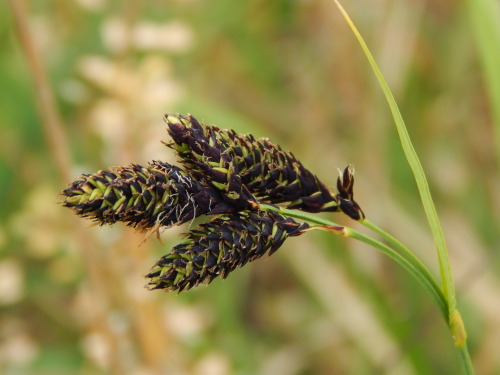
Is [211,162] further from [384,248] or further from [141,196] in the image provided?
[384,248]

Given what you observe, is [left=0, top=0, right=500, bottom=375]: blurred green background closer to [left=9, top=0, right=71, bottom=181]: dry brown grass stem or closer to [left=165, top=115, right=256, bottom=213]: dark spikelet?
[left=9, top=0, right=71, bottom=181]: dry brown grass stem

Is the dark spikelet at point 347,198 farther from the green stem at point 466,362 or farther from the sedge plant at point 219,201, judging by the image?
the green stem at point 466,362

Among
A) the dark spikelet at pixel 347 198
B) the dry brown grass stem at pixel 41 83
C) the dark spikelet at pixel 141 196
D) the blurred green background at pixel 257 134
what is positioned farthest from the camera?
the blurred green background at pixel 257 134

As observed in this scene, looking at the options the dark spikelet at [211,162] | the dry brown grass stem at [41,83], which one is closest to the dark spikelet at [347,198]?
the dark spikelet at [211,162]

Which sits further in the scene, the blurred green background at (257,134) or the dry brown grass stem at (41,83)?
the blurred green background at (257,134)

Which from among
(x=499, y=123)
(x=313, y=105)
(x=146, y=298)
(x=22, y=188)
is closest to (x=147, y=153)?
(x=146, y=298)

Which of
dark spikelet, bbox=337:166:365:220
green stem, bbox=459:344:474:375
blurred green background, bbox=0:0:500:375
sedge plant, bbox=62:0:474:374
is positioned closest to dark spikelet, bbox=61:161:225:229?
sedge plant, bbox=62:0:474:374

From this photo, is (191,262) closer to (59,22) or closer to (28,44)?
(28,44)
